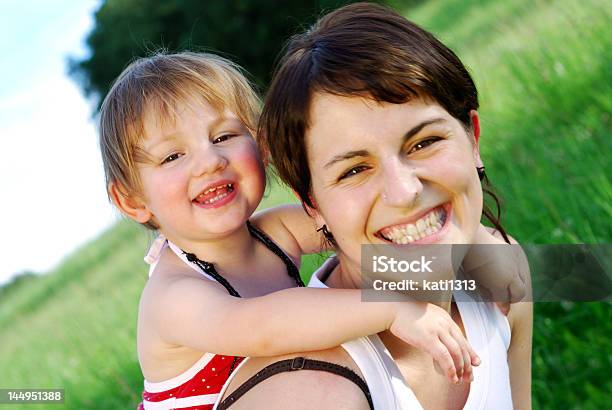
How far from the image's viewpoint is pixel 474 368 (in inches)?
73.5

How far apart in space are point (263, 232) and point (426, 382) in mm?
1048

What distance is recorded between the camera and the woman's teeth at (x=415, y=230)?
1.78 m

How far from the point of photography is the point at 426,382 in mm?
1869

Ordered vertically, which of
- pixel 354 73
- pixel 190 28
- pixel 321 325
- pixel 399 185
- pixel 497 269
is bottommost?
pixel 321 325

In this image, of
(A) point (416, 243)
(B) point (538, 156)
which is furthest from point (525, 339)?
(B) point (538, 156)

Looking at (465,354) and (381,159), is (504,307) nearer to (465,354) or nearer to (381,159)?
(465,354)

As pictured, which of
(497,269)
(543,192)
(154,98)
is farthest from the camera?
(543,192)

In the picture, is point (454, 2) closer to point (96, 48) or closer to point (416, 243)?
point (416, 243)

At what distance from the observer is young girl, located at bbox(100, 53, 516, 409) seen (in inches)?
83.8

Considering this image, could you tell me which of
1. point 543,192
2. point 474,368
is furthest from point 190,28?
point 474,368

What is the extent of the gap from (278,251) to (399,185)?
1.03 metres

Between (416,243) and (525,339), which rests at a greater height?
(416,243)

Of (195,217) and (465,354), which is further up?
(195,217)

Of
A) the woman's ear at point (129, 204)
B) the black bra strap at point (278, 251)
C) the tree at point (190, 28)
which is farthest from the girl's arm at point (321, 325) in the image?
the tree at point (190, 28)
